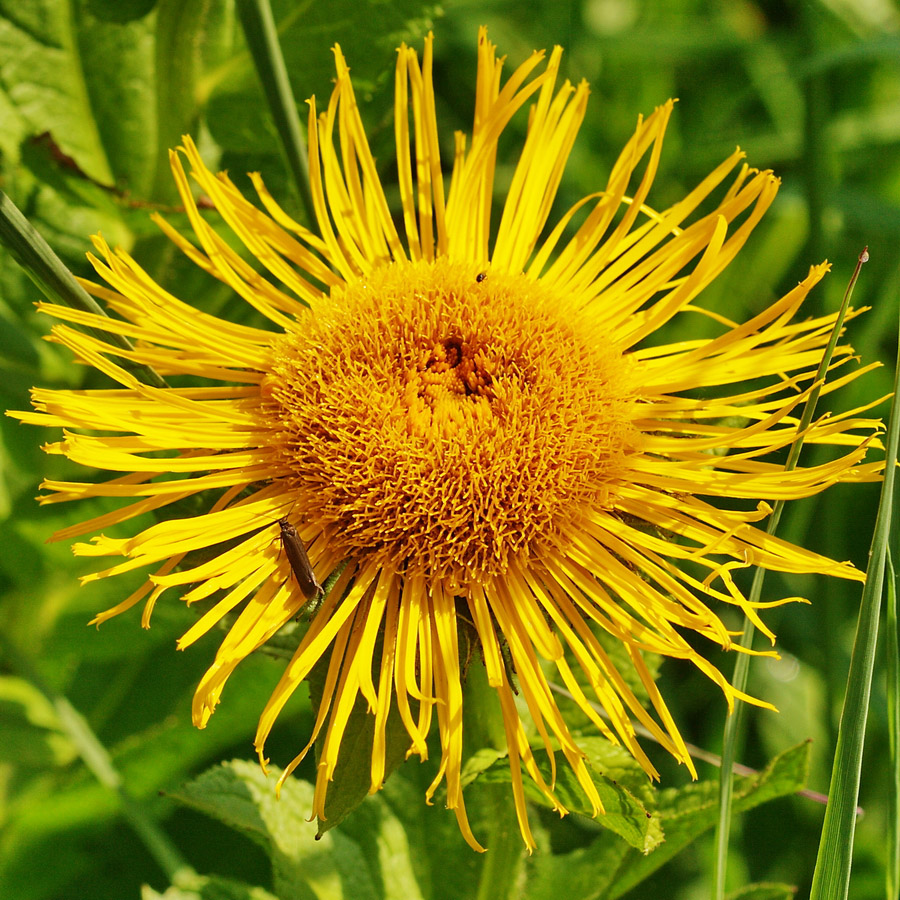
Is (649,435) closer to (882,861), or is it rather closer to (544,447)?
(544,447)

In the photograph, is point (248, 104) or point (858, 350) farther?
point (858, 350)

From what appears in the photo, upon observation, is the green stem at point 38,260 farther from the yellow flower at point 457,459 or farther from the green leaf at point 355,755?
the green leaf at point 355,755

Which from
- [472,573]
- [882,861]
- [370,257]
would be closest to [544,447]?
[472,573]

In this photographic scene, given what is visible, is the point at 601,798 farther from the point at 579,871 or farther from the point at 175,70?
the point at 175,70

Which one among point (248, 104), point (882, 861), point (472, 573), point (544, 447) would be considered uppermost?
point (248, 104)

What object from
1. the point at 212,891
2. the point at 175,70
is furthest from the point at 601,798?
the point at 175,70

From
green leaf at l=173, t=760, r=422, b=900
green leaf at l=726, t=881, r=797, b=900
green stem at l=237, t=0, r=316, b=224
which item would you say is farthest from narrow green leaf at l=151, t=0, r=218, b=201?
green leaf at l=726, t=881, r=797, b=900

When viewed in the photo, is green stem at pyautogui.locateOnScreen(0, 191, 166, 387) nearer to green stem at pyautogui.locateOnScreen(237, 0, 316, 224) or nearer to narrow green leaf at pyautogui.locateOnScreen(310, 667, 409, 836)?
green stem at pyautogui.locateOnScreen(237, 0, 316, 224)
